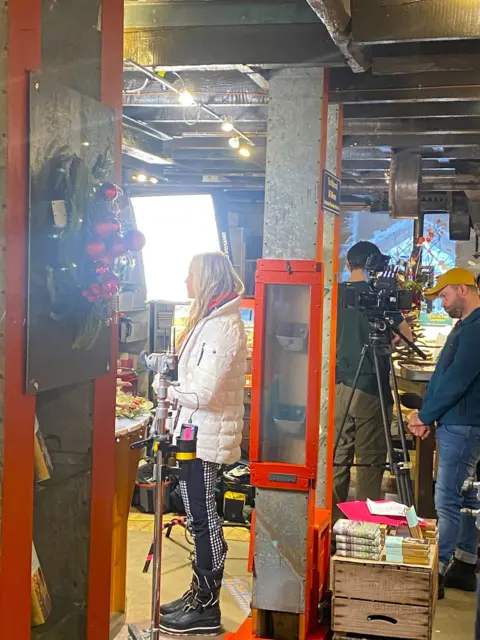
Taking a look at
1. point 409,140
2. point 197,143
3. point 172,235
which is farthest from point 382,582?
point 172,235

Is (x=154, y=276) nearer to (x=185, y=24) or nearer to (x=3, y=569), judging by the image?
(x=185, y=24)

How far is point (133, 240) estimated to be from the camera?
6.66ft

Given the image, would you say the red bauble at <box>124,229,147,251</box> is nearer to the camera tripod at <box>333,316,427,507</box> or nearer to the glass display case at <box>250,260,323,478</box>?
the glass display case at <box>250,260,323,478</box>

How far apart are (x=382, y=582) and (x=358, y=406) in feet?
4.28

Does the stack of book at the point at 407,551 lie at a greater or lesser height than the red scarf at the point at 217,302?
lesser

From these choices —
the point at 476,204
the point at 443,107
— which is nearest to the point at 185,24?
the point at 443,107

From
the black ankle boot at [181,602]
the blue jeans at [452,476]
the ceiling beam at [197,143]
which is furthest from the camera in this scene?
the ceiling beam at [197,143]

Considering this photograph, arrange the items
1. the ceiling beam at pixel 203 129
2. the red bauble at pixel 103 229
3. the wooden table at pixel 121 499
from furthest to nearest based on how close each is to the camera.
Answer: the ceiling beam at pixel 203 129 → the wooden table at pixel 121 499 → the red bauble at pixel 103 229

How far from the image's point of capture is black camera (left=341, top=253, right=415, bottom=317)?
409cm

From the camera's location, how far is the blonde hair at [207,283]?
11.6 feet

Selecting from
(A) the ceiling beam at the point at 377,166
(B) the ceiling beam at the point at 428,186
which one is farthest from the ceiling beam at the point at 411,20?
A: (A) the ceiling beam at the point at 377,166

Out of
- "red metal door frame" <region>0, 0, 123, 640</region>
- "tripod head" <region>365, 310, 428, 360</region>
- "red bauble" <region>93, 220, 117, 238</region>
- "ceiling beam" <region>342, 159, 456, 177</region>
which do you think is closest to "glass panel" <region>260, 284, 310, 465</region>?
"tripod head" <region>365, 310, 428, 360</region>

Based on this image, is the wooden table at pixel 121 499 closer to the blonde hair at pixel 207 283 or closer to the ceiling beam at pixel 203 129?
the blonde hair at pixel 207 283

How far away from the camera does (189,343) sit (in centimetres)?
353
